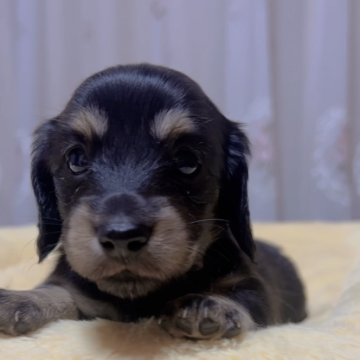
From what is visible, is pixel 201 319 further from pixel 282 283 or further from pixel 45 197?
pixel 282 283

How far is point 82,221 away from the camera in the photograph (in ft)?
3.70

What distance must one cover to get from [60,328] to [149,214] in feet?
1.28

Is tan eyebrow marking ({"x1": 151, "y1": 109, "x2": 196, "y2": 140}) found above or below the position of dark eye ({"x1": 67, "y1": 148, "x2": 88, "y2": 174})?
above

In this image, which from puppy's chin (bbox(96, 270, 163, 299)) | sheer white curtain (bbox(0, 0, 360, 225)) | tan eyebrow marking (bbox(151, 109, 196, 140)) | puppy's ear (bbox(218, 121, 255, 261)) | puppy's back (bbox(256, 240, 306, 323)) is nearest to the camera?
puppy's chin (bbox(96, 270, 163, 299))

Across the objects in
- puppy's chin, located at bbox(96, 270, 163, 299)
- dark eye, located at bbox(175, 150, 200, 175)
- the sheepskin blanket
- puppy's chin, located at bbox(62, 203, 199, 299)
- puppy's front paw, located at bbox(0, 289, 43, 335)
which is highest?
dark eye, located at bbox(175, 150, 200, 175)

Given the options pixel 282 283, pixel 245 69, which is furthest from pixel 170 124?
pixel 245 69

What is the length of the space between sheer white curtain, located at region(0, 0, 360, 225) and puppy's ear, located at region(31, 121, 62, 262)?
1596mm

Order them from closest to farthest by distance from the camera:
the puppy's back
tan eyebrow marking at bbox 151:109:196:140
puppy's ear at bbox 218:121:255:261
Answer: tan eyebrow marking at bbox 151:109:196:140, puppy's ear at bbox 218:121:255:261, the puppy's back

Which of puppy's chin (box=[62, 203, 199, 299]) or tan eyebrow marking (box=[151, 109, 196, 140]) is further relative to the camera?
tan eyebrow marking (box=[151, 109, 196, 140])

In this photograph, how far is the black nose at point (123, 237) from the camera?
0.99m

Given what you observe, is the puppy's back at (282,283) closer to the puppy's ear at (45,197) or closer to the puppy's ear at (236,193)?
the puppy's ear at (236,193)

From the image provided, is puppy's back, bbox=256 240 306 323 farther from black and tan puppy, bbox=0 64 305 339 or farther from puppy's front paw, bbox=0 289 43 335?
puppy's front paw, bbox=0 289 43 335

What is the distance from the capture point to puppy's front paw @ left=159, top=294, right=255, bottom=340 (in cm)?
109

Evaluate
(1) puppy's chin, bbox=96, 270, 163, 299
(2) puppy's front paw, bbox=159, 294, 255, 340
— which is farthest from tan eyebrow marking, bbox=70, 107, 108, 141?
(2) puppy's front paw, bbox=159, 294, 255, 340
